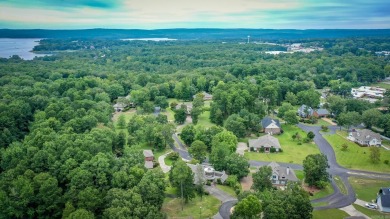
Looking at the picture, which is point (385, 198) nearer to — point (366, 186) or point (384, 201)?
point (384, 201)

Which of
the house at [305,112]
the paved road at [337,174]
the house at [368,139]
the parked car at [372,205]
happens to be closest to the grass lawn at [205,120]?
the house at [305,112]

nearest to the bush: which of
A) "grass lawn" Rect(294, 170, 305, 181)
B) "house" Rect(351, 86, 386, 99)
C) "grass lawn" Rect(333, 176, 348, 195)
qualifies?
"grass lawn" Rect(294, 170, 305, 181)

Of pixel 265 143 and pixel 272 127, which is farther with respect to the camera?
pixel 272 127

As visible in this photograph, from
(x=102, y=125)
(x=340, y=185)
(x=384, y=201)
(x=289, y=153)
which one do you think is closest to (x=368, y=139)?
(x=289, y=153)

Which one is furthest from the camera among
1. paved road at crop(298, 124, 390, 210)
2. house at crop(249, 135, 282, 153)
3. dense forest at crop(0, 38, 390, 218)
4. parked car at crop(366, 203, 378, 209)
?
house at crop(249, 135, 282, 153)

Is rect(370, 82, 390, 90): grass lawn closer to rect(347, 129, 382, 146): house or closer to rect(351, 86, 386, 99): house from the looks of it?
rect(351, 86, 386, 99): house
